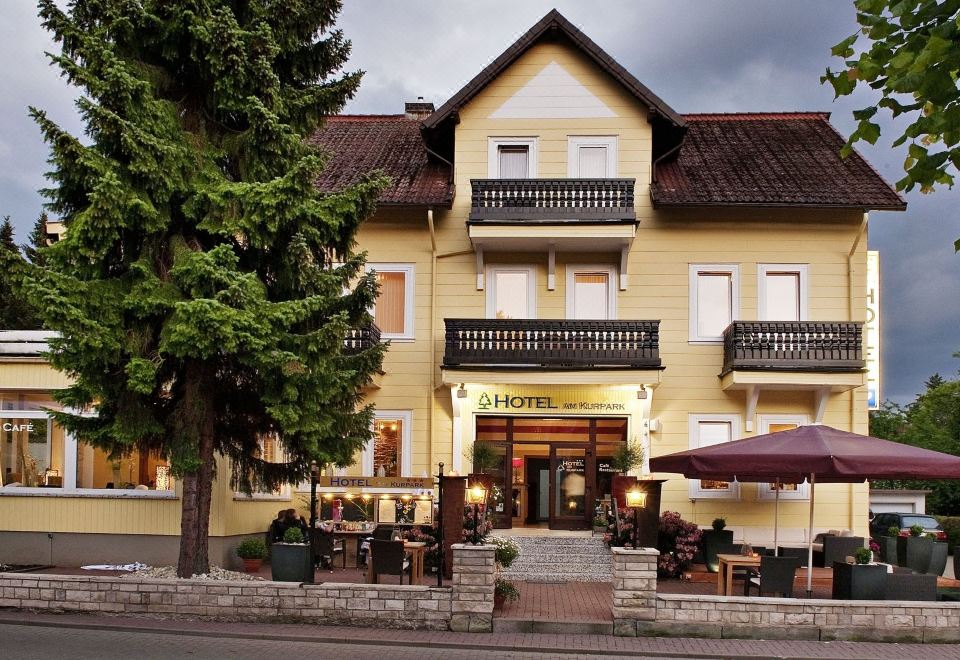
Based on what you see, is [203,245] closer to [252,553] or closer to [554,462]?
[252,553]

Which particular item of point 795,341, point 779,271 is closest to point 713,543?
point 795,341

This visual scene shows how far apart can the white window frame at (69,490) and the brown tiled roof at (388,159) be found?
25.7 feet

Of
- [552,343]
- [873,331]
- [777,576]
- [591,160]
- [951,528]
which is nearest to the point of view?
[777,576]

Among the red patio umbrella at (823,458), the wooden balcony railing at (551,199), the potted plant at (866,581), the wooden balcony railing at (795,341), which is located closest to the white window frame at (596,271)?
the wooden balcony railing at (551,199)

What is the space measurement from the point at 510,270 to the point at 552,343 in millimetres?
2363

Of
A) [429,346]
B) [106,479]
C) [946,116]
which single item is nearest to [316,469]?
[106,479]

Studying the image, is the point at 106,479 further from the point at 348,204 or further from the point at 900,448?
the point at 900,448

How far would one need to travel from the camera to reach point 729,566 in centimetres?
1455

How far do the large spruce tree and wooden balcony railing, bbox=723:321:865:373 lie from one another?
9222 mm

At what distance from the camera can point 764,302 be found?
22031mm

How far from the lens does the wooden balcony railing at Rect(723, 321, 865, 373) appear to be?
20750 mm

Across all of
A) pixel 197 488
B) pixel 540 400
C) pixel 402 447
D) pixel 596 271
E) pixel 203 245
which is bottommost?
pixel 197 488

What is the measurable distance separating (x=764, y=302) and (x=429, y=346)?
7.68 metres

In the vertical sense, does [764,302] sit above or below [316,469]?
above
